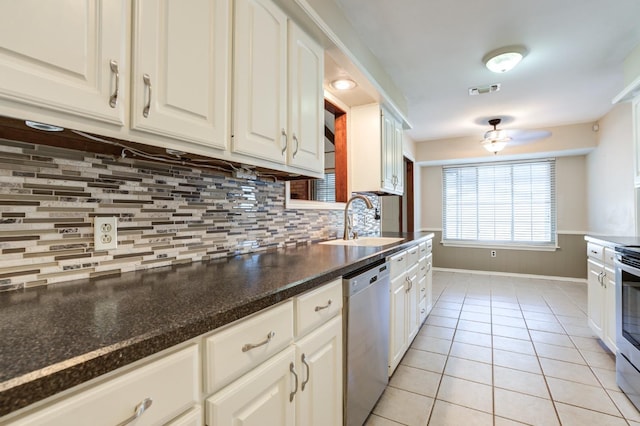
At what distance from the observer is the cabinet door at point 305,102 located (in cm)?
157

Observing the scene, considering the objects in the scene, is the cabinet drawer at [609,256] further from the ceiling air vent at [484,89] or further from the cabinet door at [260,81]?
the cabinet door at [260,81]

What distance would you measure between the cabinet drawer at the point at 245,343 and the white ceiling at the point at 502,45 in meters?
2.08

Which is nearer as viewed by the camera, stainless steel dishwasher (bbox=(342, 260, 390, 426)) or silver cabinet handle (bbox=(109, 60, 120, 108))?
silver cabinet handle (bbox=(109, 60, 120, 108))

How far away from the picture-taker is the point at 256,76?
1332mm

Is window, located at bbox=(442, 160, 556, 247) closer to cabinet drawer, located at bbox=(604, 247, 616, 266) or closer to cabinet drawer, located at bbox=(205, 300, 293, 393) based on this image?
cabinet drawer, located at bbox=(604, 247, 616, 266)

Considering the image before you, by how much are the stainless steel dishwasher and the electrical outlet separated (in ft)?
3.12

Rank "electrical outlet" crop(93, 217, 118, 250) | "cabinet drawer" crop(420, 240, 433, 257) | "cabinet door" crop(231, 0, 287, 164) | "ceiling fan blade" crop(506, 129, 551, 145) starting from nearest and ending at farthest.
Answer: "electrical outlet" crop(93, 217, 118, 250) → "cabinet door" crop(231, 0, 287, 164) → "cabinet drawer" crop(420, 240, 433, 257) → "ceiling fan blade" crop(506, 129, 551, 145)

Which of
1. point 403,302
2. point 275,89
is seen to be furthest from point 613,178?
point 275,89

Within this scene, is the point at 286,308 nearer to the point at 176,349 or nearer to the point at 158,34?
the point at 176,349

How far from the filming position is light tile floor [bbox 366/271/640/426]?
5.57ft

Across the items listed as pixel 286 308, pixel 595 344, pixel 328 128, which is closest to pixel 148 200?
pixel 286 308

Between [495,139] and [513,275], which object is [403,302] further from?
[513,275]

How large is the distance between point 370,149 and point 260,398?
2.42 meters

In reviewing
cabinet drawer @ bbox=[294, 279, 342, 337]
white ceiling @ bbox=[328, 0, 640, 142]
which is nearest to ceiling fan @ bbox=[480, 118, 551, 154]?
white ceiling @ bbox=[328, 0, 640, 142]
